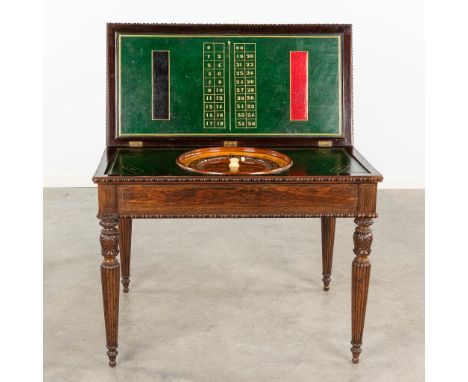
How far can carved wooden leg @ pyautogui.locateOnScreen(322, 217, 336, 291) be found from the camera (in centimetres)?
501

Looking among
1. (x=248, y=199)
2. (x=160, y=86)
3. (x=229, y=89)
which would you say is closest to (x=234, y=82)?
(x=229, y=89)

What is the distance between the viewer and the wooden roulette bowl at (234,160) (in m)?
4.22

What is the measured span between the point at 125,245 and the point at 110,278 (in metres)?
0.91

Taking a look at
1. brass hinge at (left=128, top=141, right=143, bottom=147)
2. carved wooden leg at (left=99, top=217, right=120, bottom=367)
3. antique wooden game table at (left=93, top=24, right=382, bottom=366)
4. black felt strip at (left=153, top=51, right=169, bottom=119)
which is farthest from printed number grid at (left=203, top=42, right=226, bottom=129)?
carved wooden leg at (left=99, top=217, right=120, bottom=367)

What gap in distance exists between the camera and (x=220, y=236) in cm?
612

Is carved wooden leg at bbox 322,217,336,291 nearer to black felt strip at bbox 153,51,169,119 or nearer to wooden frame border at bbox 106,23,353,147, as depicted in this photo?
wooden frame border at bbox 106,23,353,147

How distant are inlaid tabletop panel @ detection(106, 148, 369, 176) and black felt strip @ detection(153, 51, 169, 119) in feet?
0.72

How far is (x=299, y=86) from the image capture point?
472 centimetres

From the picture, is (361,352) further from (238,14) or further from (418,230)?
(238,14)

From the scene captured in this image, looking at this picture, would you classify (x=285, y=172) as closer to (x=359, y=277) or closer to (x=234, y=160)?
(x=234, y=160)

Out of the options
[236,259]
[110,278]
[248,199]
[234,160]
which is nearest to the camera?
[248,199]

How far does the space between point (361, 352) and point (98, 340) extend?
1.30 meters

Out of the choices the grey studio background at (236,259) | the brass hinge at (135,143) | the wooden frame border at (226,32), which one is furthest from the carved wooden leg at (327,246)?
the brass hinge at (135,143)

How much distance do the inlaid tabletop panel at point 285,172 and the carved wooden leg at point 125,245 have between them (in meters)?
0.57
